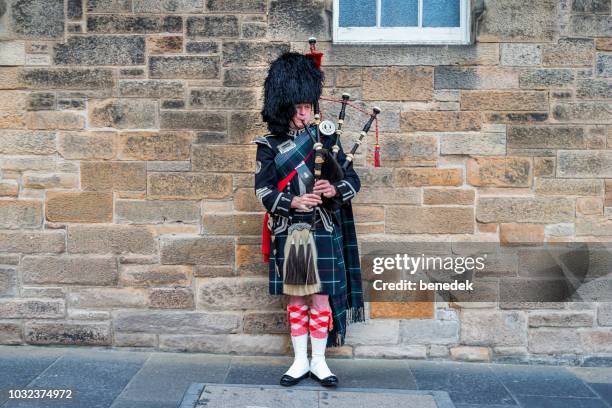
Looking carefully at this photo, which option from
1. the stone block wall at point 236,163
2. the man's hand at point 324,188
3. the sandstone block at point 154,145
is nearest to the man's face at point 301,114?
the man's hand at point 324,188

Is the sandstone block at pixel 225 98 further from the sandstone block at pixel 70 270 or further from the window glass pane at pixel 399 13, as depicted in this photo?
the sandstone block at pixel 70 270

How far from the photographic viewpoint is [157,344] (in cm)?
477

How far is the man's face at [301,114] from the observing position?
4113 mm

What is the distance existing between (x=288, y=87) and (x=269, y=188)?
23.5 inches

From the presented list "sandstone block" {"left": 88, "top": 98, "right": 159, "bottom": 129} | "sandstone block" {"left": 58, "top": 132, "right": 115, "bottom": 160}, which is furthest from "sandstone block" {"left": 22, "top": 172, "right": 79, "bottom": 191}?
"sandstone block" {"left": 88, "top": 98, "right": 159, "bottom": 129}

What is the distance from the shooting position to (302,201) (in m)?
4.02

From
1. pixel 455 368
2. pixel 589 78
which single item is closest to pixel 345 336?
pixel 455 368

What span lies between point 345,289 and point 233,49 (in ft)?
5.70

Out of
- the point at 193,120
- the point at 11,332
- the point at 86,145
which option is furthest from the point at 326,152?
the point at 11,332

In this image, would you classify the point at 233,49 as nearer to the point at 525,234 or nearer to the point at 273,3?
the point at 273,3

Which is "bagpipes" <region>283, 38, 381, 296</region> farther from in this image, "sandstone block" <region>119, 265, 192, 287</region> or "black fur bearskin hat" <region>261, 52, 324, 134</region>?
"sandstone block" <region>119, 265, 192, 287</region>

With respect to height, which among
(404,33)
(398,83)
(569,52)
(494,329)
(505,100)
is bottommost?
(494,329)

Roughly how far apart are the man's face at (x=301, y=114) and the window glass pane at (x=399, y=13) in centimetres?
106

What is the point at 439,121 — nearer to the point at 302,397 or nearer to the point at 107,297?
the point at 302,397
